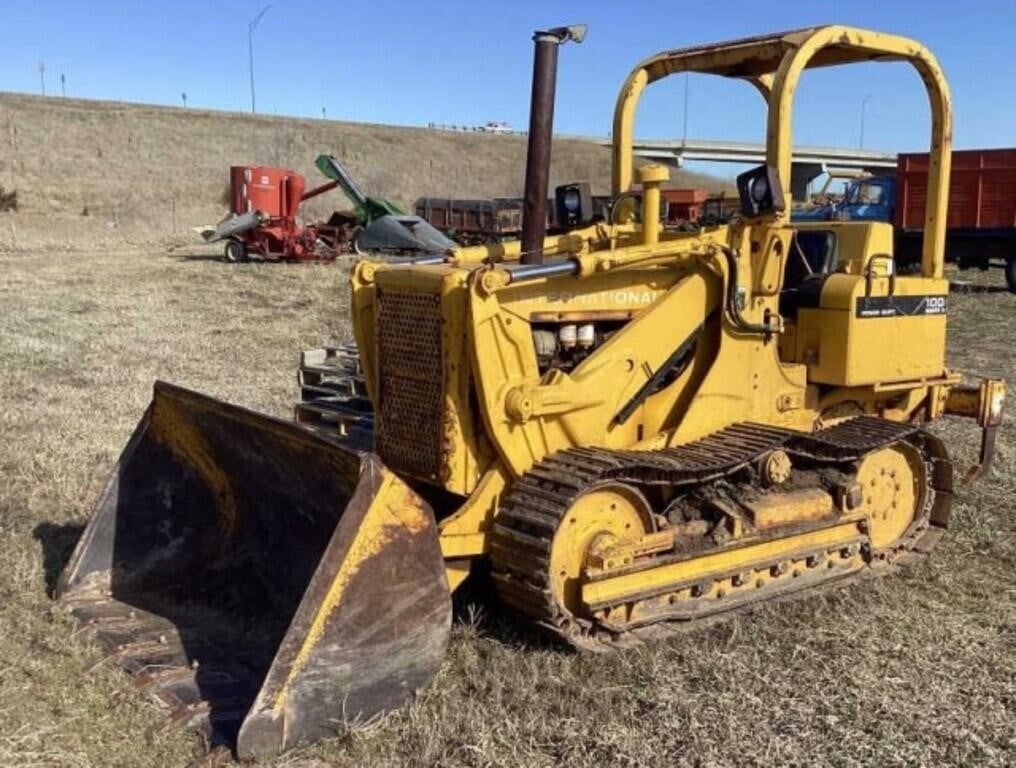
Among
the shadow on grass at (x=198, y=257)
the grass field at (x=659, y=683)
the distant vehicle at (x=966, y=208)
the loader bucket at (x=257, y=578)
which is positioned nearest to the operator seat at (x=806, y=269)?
the grass field at (x=659, y=683)

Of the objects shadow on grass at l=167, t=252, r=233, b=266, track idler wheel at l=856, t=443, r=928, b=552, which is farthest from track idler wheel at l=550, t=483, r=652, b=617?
shadow on grass at l=167, t=252, r=233, b=266

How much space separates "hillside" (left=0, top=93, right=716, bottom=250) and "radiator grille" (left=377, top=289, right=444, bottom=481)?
24804mm

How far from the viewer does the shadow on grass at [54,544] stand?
18.1 feet

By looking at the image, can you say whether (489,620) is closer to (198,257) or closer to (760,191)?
(760,191)

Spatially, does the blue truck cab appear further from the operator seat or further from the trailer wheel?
the operator seat

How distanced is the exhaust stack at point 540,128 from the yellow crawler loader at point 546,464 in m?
0.01

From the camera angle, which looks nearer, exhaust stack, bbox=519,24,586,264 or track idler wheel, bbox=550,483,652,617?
track idler wheel, bbox=550,483,652,617

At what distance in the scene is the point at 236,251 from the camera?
2341 cm

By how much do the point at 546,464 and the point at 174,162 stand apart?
43.8 m

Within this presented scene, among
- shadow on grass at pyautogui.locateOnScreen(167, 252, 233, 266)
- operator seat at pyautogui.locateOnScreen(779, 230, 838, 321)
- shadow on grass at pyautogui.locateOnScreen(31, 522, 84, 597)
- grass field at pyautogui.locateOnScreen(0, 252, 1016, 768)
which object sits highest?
operator seat at pyautogui.locateOnScreen(779, 230, 838, 321)

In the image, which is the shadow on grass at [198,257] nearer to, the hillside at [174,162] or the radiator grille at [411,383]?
the hillside at [174,162]

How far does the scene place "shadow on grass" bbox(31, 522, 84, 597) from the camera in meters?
5.53

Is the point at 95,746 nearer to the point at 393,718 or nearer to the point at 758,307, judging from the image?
the point at 393,718

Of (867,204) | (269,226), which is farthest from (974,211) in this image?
(269,226)
